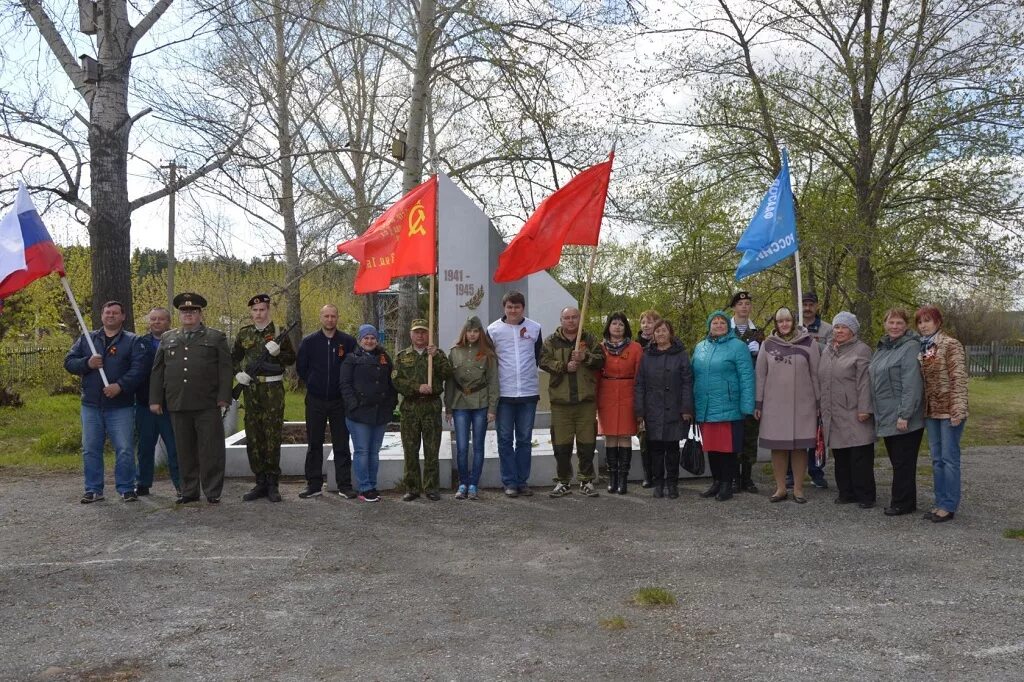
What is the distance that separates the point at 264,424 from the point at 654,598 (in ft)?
14.0

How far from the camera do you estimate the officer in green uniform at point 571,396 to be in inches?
309

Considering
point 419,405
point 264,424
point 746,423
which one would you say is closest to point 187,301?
point 264,424

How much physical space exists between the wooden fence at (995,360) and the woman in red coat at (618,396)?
27.3 meters

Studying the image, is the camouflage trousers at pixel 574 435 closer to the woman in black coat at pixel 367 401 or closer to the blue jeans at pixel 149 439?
the woman in black coat at pixel 367 401

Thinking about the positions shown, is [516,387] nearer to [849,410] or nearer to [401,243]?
[401,243]

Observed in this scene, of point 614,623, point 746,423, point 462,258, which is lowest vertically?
point 614,623

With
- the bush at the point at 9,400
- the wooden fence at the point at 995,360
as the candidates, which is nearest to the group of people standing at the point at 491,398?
the bush at the point at 9,400

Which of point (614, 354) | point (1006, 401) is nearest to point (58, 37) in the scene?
point (614, 354)

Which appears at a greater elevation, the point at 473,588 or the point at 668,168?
the point at 668,168

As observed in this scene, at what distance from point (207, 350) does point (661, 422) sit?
163 inches

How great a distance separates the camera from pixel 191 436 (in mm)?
7719

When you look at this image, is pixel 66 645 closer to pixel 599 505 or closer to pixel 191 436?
pixel 191 436

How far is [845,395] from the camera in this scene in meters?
7.42

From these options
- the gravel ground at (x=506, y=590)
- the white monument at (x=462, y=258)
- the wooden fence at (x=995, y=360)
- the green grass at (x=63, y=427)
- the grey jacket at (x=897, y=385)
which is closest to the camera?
the gravel ground at (x=506, y=590)
